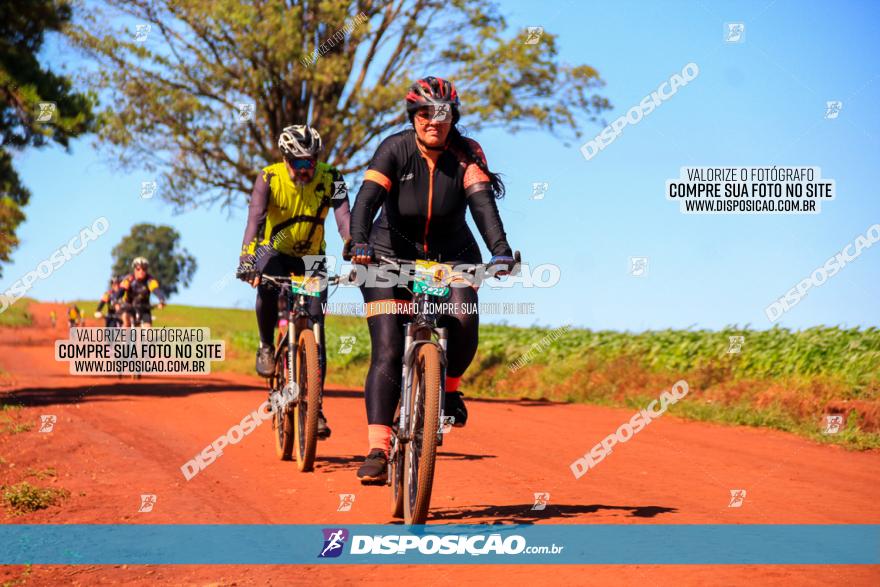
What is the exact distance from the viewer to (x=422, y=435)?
598 cm

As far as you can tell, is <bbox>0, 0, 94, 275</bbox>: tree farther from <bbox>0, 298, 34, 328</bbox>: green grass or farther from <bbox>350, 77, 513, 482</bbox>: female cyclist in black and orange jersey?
<bbox>0, 298, 34, 328</bbox>: green grass

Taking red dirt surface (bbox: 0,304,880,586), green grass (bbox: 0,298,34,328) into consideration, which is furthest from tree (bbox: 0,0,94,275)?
green grass (bbox: 0,298,34,328)

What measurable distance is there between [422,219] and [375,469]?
1564mm

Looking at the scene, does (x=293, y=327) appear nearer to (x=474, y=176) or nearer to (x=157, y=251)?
(x=474, y=176)

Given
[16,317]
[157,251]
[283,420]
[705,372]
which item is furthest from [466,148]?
[157,251]

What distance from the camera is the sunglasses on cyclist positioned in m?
9.08

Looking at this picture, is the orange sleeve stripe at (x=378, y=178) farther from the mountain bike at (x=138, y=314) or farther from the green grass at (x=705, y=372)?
the mountain bike at (x=138, y=314)

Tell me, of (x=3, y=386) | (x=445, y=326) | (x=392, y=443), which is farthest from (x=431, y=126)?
(x=3, y=386)

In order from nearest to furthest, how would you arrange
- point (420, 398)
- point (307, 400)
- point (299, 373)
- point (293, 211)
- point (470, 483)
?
point (420, 398) → point (470, 483) → point (307, 400) → point (299, 373) → point (293, 211)

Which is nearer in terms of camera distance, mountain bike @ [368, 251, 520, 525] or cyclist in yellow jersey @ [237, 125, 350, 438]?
mountain bike @ [368, 251, 520, 525]

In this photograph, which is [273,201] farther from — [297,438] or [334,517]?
[334,517]

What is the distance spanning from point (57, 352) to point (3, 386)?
1443cm

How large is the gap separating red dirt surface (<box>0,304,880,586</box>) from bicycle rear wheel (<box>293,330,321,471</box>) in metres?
0.19

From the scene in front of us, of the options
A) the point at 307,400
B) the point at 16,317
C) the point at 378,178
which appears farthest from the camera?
the point at 16,317
